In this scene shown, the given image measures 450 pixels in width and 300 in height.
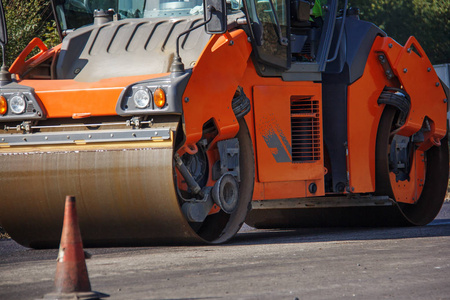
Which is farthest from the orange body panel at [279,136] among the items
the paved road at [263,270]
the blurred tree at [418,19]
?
the blurred tree at [418,19]

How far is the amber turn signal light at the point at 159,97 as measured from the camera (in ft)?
24.9

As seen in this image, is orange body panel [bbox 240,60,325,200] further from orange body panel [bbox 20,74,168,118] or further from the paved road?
orange body panel [bbox 20,74,168,118]

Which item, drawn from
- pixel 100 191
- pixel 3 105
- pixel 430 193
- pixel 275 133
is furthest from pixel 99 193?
pixel 430 193

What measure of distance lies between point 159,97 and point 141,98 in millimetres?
154

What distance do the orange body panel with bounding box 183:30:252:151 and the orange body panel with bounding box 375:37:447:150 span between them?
7.95 ft

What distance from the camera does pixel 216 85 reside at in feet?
26.6

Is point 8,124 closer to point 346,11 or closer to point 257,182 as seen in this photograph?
point 257,182

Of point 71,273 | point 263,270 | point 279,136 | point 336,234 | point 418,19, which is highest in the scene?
point 418,19

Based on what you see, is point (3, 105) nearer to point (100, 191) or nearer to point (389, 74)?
point (100, 191)

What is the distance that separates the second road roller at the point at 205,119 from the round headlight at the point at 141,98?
1 cm

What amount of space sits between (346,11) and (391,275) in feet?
16.1

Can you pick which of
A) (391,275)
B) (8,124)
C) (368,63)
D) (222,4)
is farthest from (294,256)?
(368,63)

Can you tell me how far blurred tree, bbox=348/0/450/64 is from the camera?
1253 inches

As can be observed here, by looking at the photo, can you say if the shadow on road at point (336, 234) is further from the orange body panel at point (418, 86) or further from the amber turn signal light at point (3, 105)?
the amber turn signal light at point (3, 105)
